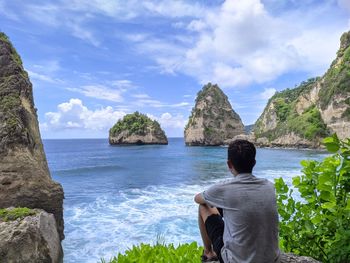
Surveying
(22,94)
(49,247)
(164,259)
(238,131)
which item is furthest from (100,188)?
(238,131)

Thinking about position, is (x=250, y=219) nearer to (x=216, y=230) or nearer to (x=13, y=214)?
(x=216, y=230)

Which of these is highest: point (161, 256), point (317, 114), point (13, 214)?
point (317, 114)

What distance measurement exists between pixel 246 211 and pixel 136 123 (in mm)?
115038

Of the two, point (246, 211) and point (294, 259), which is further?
point (294, 259)

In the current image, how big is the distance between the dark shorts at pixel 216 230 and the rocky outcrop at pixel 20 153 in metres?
7.61

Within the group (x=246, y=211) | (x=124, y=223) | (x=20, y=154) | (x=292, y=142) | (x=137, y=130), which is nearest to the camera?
(x=246, y=211)

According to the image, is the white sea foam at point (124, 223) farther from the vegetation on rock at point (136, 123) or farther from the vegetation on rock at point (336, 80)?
the vegetation on rock at point (136, 123)

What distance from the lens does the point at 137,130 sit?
119250 millimetres

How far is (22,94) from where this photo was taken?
1238 cm

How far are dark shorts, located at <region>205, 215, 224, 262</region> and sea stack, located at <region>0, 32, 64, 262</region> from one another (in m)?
Answer: 5.62

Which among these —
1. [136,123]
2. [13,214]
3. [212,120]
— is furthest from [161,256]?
[136,123]

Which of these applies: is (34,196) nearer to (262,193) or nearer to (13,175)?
(13,175)

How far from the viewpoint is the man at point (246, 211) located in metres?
3.39

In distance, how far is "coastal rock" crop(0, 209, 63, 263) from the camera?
22.9 ft
